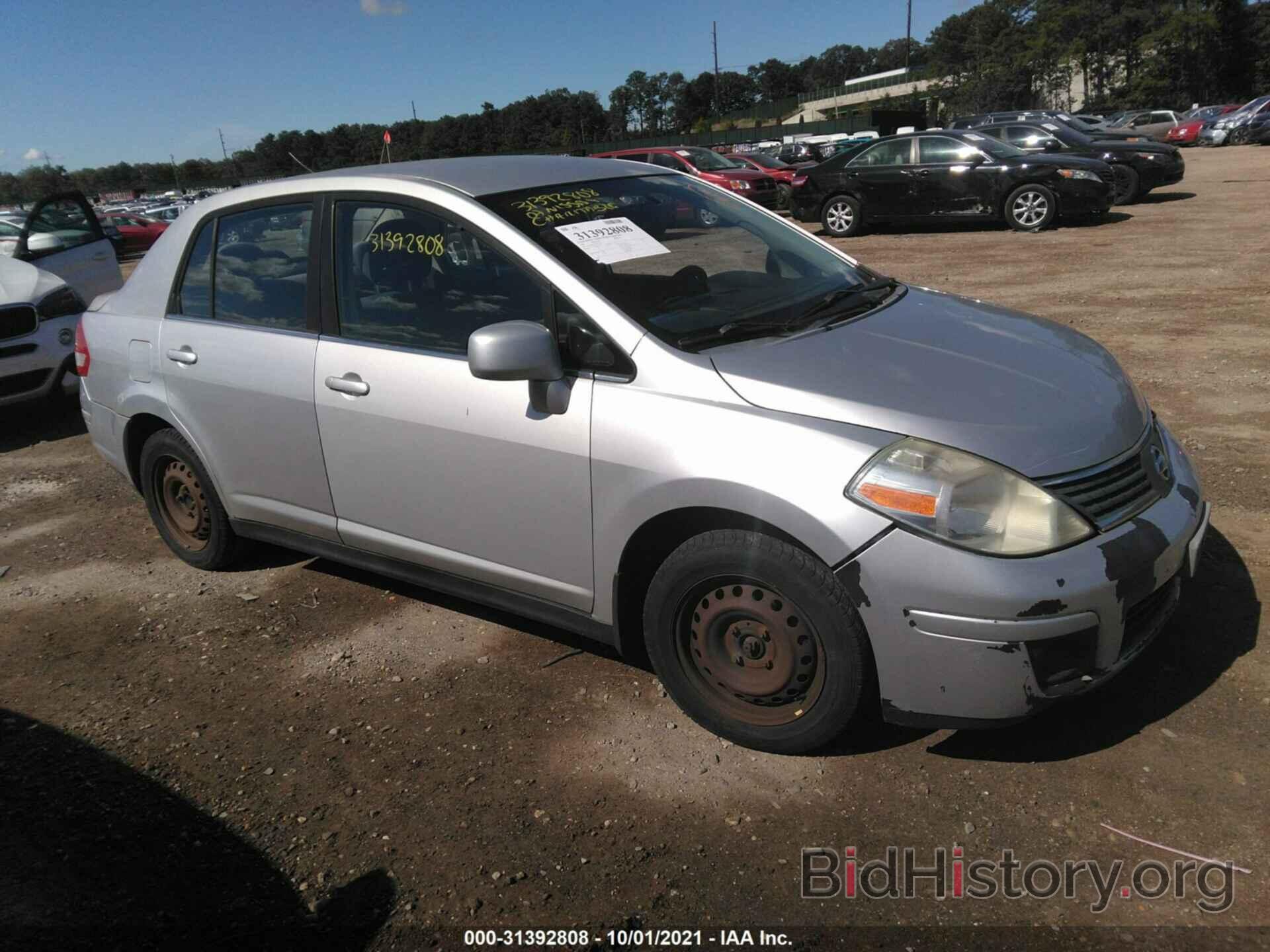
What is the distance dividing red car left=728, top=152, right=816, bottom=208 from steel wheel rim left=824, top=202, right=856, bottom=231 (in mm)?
3517

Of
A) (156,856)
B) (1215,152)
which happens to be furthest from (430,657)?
(1215,152)

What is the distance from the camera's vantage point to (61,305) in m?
7.75

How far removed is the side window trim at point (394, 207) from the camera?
309 centimetres

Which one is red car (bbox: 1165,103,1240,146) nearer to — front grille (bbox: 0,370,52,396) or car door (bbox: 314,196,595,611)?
front grille (bbox: 0,370,52,396)

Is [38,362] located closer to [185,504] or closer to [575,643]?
[185,504]

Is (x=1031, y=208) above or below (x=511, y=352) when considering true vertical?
below

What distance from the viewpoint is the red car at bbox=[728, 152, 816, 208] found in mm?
20822

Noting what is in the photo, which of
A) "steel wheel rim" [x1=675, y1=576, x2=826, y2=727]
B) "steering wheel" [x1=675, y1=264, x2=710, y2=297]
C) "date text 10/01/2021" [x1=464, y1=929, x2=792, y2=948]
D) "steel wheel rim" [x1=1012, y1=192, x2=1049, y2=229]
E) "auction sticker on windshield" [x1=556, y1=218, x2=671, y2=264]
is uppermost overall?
"auction sticker on windshield" [x1=556, y1=218, x2=671, y2=264]

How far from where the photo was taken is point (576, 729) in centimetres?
318

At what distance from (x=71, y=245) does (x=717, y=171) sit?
48.4 feet

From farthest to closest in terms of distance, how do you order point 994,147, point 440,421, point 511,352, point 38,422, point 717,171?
point 717,171 < point 994,147 < point 38,422 < point 440,421 < point 511,352

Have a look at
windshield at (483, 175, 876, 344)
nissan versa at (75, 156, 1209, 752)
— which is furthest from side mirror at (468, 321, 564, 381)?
windshield at (483, 175, 876, 344)

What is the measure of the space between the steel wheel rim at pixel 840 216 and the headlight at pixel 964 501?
14.0 meters

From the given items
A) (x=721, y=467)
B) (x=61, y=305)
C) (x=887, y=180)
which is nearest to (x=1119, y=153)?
(x=887, y=180)
